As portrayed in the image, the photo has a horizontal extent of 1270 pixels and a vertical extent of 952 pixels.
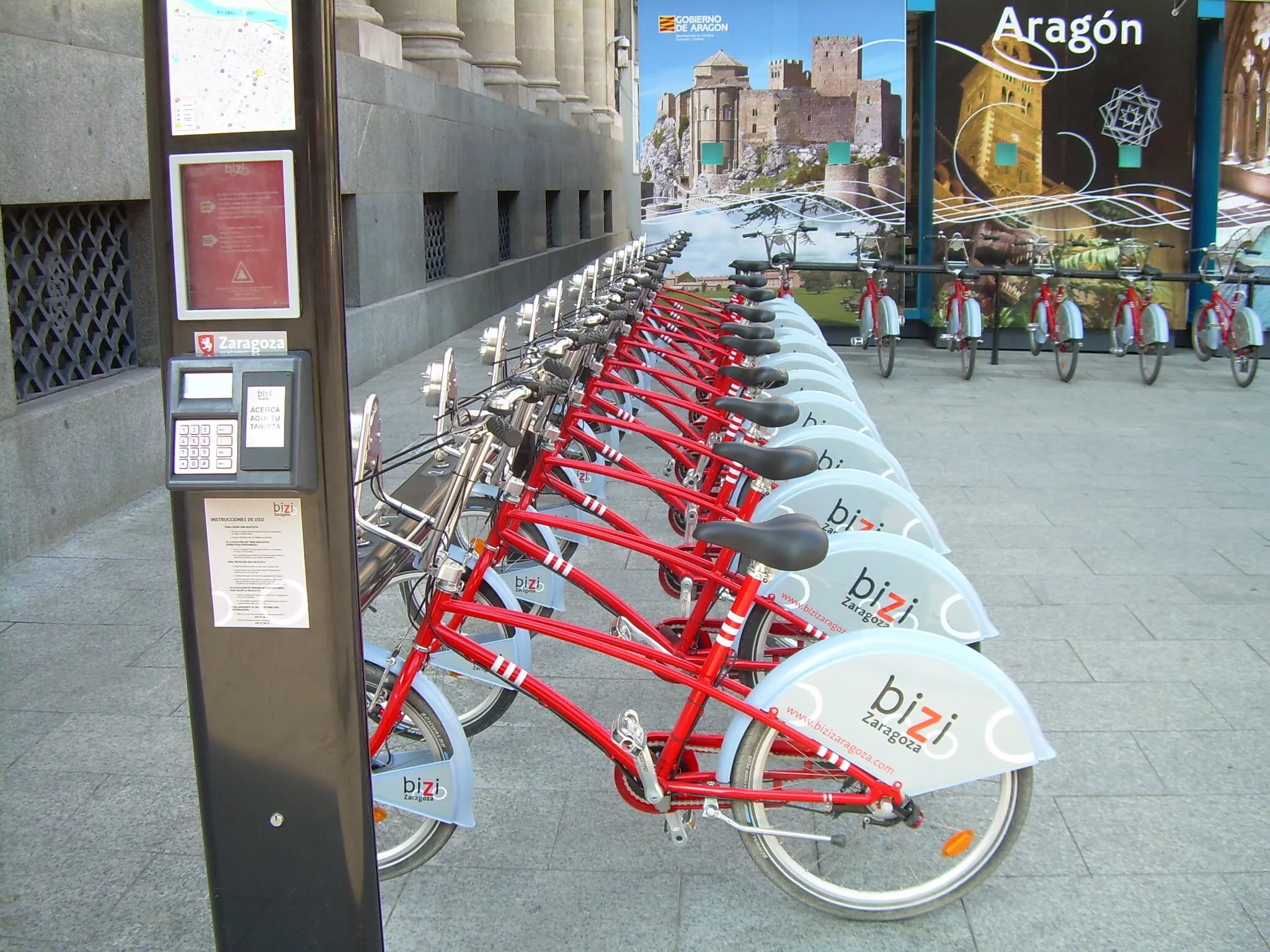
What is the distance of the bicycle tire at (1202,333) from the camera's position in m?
11.2

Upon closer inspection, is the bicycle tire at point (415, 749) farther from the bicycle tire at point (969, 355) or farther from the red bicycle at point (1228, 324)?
the red bicycle at point (1228, 324)

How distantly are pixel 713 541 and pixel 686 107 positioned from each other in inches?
400

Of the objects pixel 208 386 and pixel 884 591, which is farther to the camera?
pixel 884 591

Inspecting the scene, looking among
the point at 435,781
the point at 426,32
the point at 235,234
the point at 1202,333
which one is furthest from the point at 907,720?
Answer: the point at 426,32

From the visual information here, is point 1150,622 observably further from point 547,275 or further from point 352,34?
point 547,275

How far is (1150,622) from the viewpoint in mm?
5066

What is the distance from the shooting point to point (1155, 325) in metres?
10.6

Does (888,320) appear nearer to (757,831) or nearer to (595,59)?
(757,831)

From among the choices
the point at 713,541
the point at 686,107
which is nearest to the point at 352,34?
the point at 686,107

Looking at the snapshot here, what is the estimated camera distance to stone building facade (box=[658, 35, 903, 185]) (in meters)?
12.3

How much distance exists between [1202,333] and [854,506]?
827cm

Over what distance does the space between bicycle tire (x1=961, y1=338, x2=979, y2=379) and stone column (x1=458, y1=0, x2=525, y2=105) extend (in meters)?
8.33

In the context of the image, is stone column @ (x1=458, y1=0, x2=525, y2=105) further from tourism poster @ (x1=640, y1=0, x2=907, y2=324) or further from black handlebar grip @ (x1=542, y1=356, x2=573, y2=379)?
black handlebar grip @ (x1=542, y1=356, x2=573, y2=379)

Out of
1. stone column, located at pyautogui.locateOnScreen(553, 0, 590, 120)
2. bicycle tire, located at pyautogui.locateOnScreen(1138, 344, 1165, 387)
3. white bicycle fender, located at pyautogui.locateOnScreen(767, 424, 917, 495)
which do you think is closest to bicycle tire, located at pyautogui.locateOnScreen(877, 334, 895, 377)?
bicycle tire, located at pyautogui.locateOnScreen(1138, 344, 1165, 387)
